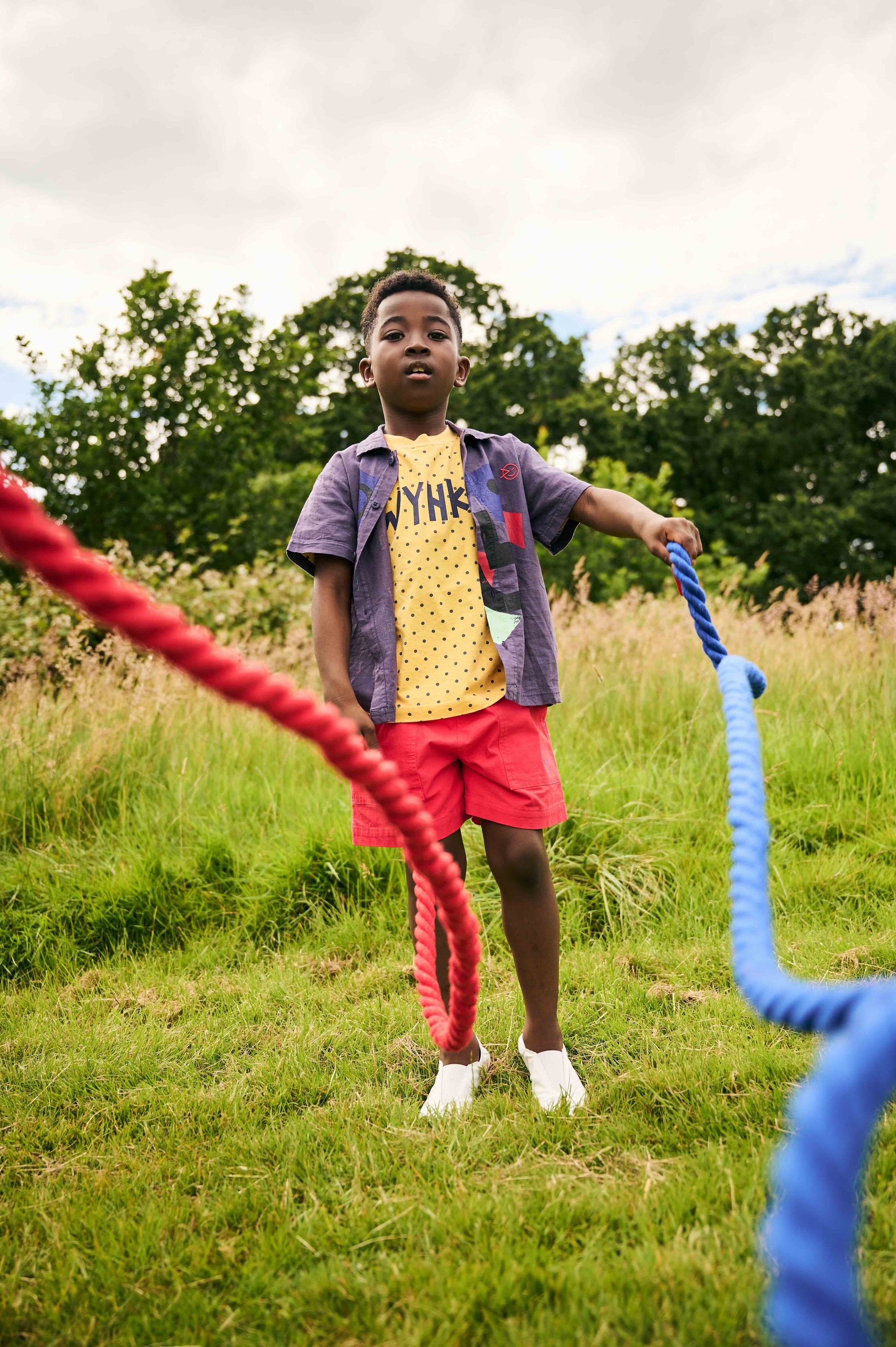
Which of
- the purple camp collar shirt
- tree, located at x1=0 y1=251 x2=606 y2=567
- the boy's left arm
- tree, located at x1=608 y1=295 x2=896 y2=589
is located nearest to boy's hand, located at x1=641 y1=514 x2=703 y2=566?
the boy's left arm

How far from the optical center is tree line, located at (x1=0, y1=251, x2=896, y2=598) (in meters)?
9.42

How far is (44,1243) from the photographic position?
61.5 inches

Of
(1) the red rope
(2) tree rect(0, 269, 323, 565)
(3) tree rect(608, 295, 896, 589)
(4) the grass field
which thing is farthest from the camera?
(3) tree rect(608, 295, 896, 589)

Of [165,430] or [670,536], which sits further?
[165,430]

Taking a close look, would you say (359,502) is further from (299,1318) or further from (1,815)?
(1,815)

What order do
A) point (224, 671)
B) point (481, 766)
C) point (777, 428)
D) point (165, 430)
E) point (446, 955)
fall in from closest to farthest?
point (224, 671)
point (481, 766)
point (446, 955)
point (165, 430)
point (777, 428)

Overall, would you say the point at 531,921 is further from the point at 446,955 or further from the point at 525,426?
the point at 525,426

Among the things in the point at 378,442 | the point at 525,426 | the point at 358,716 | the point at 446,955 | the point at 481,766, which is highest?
the point at 525,426

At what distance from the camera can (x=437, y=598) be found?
7.01 feet

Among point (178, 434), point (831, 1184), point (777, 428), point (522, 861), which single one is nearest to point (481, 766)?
point (522, 861)

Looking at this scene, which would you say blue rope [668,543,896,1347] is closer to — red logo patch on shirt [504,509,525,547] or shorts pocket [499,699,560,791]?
shorts pocket [499,699,560,791]

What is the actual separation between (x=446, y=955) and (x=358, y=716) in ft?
2.07

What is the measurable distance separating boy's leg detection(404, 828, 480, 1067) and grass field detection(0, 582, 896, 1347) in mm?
101

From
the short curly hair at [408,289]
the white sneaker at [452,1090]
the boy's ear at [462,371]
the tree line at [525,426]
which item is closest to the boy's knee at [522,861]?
the white sneaker at [452,1090]
